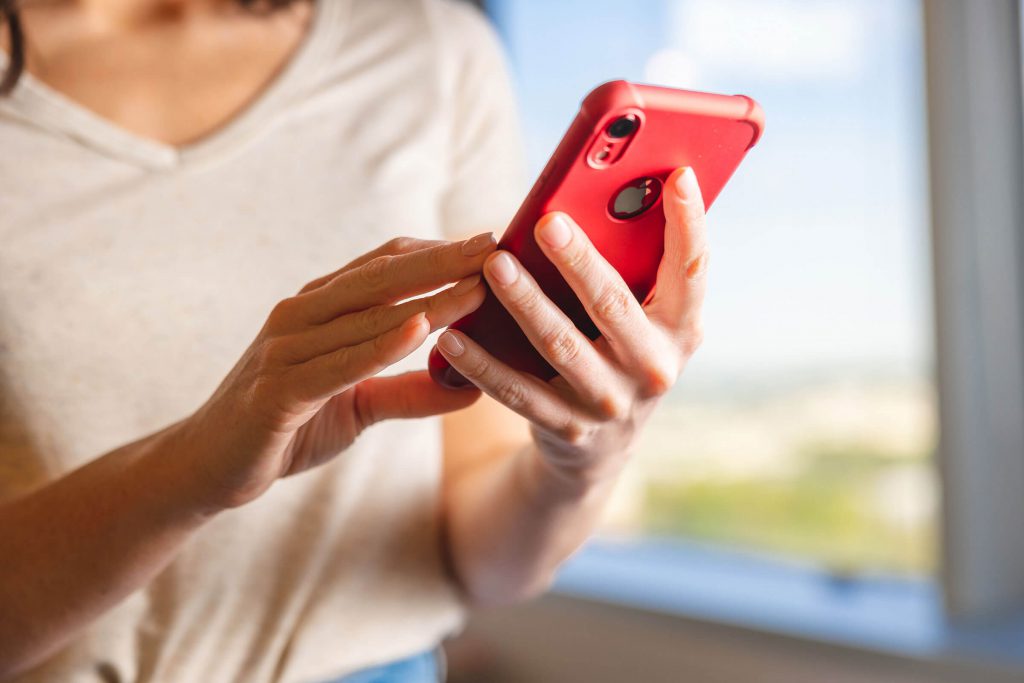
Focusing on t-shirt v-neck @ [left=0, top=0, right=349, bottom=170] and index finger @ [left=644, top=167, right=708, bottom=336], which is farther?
t-shirt v-neck @ [left=0, top=0, right=349, bottom=170]

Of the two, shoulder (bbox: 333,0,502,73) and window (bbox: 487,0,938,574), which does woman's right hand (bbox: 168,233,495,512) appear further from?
window (bbox: 487,0,938,574)

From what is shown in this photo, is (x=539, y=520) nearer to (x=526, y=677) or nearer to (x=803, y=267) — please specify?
(x=803, y=267)

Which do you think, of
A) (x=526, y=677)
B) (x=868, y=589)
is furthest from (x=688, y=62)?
(x=526, y=677)

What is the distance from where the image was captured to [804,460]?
5.01ft

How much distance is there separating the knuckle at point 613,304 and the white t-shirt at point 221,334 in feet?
0.89

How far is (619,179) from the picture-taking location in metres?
0.46

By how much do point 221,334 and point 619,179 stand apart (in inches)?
14.1

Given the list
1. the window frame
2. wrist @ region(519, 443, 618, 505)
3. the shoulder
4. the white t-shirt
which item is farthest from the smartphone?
the window frame

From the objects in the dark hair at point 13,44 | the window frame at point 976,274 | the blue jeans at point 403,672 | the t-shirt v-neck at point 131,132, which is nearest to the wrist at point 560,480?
the blue jeans at point 403,672

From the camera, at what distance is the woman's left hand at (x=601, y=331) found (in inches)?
17.7

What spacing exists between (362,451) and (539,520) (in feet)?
0.52

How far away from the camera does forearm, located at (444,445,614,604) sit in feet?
2.10

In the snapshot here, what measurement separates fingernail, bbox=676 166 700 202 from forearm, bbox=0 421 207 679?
0.32m

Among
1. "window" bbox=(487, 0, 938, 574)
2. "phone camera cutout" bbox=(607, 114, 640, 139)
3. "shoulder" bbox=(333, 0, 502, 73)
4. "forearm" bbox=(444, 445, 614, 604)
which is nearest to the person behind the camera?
"phone camera cutout" bbox=(607, 114, 640, 139)
